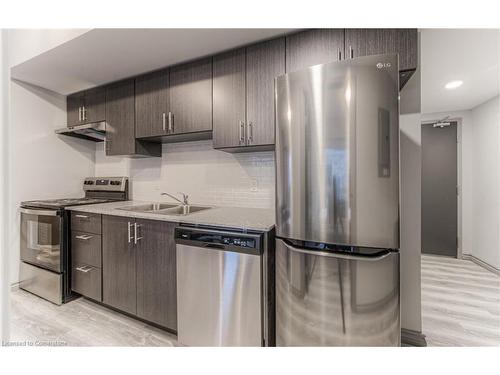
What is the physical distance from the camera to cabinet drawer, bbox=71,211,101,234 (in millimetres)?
1927

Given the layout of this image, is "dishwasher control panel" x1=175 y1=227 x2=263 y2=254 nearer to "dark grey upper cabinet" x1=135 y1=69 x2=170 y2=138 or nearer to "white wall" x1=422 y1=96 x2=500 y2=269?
"dark grey upper cabinet" x1=135 y1=69 x2=170 y2=138

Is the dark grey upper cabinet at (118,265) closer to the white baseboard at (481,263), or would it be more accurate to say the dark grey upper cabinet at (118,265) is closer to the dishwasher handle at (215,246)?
the dishwasher handle at (215,246)

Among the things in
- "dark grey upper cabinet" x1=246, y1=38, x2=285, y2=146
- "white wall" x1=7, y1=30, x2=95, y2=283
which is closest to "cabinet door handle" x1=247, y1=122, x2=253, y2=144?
"dark grey upper cabinet" x1=246, y1=38, x2=285, y2=146

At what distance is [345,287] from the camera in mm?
1069

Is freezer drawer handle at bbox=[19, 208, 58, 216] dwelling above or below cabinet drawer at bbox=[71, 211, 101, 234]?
above

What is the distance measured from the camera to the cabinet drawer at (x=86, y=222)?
193 cm

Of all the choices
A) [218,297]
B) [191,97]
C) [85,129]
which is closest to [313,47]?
[191,97]

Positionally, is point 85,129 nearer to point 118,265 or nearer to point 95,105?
point 95,105

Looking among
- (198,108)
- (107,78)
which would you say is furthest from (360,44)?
(107,78)

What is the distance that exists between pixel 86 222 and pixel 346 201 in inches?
86.5

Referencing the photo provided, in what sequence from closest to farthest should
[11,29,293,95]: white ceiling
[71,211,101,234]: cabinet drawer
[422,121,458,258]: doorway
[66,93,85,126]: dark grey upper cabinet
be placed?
[11,29,293,95]: white ceiling
[71,211,101,234]: cabinet drawer
[66,93,85,126]: dark grey upper cabinet
[422,121,458,258]: doorway

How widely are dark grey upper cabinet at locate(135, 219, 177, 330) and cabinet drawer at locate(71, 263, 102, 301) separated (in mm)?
518
